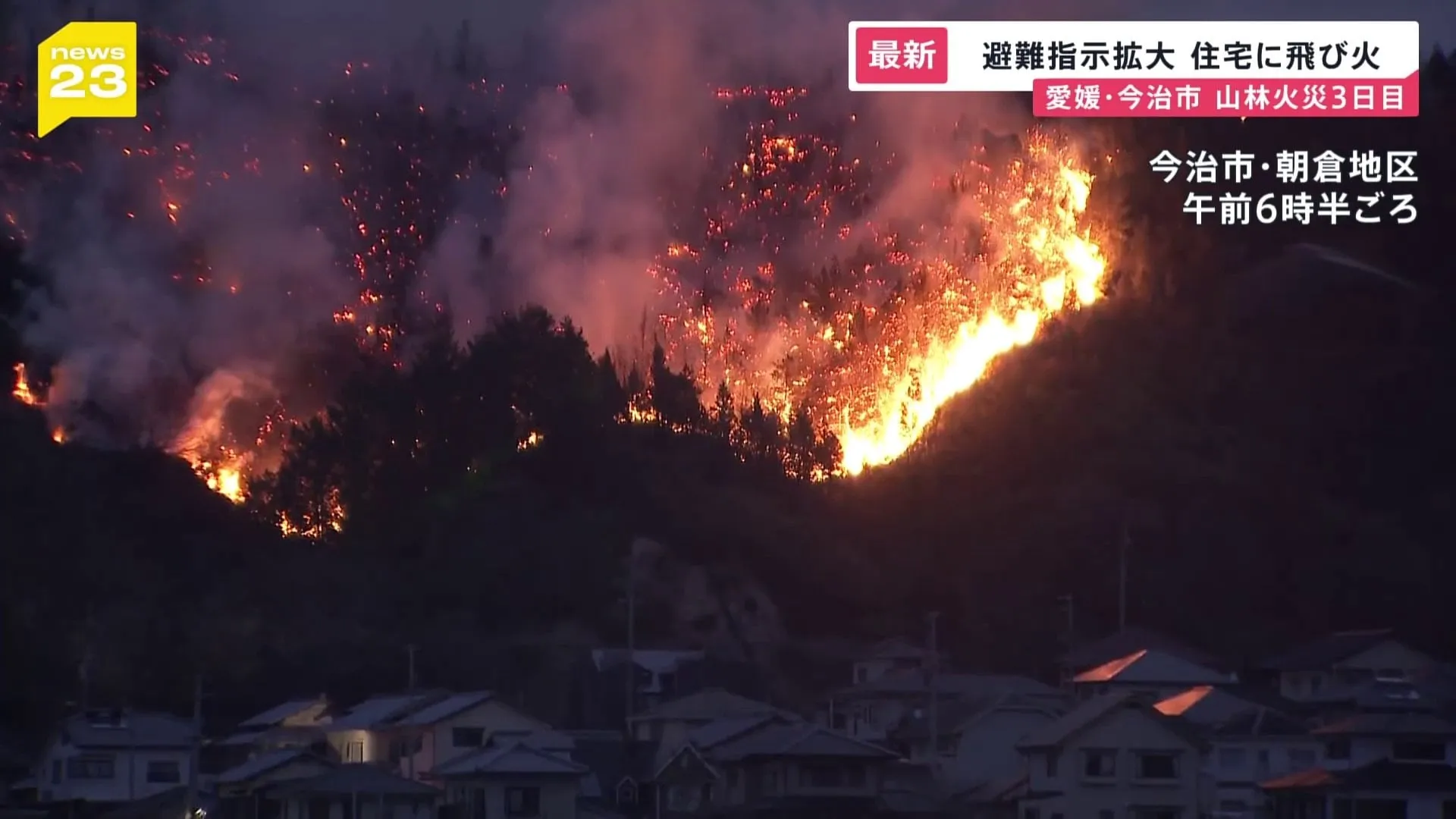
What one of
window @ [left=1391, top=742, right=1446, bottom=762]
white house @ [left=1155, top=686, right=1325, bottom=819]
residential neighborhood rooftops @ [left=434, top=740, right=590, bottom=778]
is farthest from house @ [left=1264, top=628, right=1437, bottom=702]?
residential neighborhood rooftops @ [left=434, top=740, right=590, bottom=778]

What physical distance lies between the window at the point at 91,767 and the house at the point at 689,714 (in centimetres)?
605

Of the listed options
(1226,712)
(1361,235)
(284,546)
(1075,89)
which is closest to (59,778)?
(284,546)

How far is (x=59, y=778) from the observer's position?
25.3 metres

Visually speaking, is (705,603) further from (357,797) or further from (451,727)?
(357,797)

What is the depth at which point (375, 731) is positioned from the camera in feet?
85.7

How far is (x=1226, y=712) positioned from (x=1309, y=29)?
40.9 ft

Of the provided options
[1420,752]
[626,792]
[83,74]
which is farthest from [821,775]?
[83,74]

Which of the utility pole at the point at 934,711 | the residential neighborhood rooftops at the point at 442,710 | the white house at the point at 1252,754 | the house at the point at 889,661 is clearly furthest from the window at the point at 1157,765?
the house at the point at 889,661

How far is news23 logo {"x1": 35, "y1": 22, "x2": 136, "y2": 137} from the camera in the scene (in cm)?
1402

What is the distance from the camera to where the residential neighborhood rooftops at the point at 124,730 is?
25469 millimetres

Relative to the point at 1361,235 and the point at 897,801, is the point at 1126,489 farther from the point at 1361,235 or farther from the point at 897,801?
the point at 897,801

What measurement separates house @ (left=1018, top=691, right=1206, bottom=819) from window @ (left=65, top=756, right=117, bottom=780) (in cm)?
1055

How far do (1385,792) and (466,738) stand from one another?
10.2 m

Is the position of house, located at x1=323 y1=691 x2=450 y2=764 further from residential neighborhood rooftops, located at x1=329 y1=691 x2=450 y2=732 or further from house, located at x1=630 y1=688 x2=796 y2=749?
house, located at x1=630 y1=688 x2=796 y2=749
